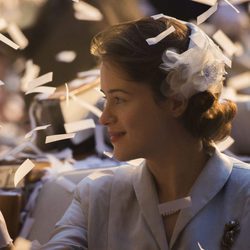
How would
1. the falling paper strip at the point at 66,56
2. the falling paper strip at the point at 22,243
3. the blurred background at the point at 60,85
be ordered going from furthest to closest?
the falling paper strip at the point at 66,56
the blurred background at the point at 60,85
the falling paper strip at the point at 22,243

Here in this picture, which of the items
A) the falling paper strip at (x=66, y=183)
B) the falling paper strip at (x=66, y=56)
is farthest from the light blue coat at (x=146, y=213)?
the falling paper strip at (x=66, y=56)

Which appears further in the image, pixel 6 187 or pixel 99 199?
pixel 6 187

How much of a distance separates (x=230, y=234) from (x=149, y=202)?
145mm

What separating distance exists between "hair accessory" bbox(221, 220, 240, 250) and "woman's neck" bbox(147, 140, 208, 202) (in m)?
0.10

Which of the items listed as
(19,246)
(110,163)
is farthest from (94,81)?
(19,246)

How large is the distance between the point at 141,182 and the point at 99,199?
8cm

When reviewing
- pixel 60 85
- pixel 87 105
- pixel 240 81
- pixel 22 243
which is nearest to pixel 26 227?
pixel 22 243

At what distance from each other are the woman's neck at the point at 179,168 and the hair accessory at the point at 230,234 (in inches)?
3.8

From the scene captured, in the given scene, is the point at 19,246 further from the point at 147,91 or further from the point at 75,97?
the point at 147,91

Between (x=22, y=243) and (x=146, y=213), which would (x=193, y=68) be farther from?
(x=22, y=243)

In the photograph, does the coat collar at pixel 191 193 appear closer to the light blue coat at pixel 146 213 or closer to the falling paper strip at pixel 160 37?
the light blue coat at pixel 146 213

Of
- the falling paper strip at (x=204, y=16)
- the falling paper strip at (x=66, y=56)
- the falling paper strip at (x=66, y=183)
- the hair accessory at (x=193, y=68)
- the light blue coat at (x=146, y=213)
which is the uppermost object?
the falling paper strip at (x=204, y=16)

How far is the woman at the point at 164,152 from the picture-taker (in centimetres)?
90

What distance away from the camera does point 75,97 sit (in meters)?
1.42
